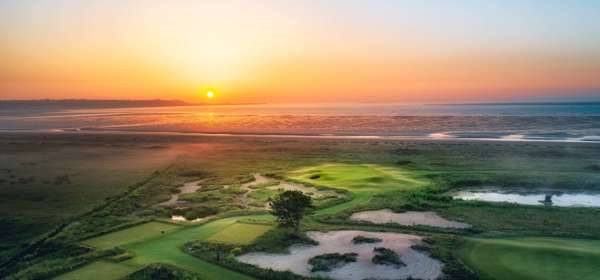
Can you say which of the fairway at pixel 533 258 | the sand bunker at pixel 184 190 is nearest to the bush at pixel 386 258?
the fairway at pixel 533 258

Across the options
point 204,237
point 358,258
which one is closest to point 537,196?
point 358,258

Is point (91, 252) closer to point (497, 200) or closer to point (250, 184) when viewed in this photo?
point (250, 184)

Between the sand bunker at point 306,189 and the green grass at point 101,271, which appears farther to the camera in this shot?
the sand bunker at point 306,189

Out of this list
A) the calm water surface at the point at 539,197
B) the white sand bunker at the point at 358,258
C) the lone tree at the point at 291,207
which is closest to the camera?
the white sand bunker at the point at 358,258

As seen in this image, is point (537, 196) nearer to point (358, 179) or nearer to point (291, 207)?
point (358, 179)

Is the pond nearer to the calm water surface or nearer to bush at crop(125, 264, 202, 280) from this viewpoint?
the calm water surface

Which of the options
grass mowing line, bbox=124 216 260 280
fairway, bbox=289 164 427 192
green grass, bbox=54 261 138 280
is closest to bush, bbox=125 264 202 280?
grass mowing line, bbox=124 216 260 280

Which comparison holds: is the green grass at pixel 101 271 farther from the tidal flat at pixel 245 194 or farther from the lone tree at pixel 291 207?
the lone tree at pixel 291 207

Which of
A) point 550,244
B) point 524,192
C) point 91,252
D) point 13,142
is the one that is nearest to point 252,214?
point 91,252
